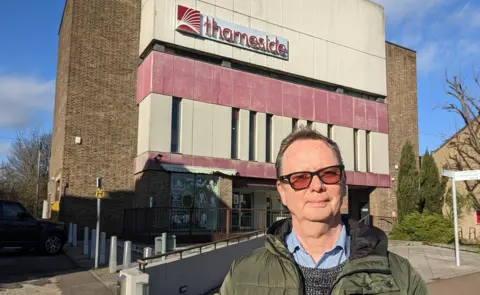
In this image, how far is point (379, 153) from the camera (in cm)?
2803

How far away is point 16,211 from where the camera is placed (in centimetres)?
1392

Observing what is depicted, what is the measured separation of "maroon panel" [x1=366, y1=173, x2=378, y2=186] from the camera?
27122 millimetres

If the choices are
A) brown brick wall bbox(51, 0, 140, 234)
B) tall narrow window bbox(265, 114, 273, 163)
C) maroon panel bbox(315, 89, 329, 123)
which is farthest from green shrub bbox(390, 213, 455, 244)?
brown brick wall bbox(51, 0, 140, 234)

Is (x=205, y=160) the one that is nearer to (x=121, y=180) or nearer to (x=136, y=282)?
(x=121, y=180)

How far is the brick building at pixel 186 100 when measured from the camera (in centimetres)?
2030

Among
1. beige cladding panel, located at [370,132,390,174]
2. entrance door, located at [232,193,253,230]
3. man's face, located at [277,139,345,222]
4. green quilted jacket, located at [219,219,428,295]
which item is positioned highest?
beige cladding panel, located at [370,132,390,174]

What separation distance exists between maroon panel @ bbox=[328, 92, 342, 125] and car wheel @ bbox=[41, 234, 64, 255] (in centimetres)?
1683

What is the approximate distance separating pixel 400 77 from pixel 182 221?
20.0 meters

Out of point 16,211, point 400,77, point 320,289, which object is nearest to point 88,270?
point 16,211

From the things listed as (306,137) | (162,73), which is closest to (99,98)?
(162,73)

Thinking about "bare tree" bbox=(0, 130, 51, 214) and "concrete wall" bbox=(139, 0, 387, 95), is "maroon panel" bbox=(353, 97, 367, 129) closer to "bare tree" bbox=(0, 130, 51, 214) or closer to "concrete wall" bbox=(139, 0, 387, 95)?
"concrete wall" bbox=(139, 0, 387, 95)

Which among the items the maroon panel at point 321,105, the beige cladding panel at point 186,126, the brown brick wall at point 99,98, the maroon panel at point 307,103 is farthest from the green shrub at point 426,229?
the brown brick wall at point 99,98

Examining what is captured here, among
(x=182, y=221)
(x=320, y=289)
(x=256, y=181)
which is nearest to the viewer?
(x=320, y=289)

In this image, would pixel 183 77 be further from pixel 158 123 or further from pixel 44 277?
pixel 44 277
